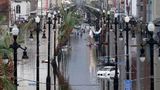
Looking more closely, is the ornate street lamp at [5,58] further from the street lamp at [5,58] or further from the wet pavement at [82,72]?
the wet pavement at [82,72]

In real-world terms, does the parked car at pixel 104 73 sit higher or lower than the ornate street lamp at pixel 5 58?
lower

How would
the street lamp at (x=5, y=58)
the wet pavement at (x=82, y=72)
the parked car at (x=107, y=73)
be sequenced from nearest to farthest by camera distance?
the street lamp at (x=5, y=58) → the wet pavement at (x=82, y=72) → the parked car at (x=107, y=73)

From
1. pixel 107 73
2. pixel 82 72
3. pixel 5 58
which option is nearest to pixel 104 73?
pixel 107 73

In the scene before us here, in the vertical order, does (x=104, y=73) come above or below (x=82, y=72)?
above

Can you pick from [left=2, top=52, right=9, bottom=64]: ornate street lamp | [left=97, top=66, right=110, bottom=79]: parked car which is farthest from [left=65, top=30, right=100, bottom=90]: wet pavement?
[left=2, top=52, right=9, bottom=64]: ornate street lamp

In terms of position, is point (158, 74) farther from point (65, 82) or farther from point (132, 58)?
point (132, 58)

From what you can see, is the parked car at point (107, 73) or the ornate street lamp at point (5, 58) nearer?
the ornate street lamp at point (5, 58)

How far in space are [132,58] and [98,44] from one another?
18.8m

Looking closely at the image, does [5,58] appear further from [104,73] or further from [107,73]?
[104,73]

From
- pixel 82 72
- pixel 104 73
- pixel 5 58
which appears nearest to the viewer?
pixel 5 58

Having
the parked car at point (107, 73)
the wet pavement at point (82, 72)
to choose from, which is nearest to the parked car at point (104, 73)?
the parked car at point (107, 73)

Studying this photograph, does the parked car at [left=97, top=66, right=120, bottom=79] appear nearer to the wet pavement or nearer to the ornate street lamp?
the wet pavement

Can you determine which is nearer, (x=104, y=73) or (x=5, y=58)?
(x=5, y=58)

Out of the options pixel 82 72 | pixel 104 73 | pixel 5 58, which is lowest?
pixel 82 72
